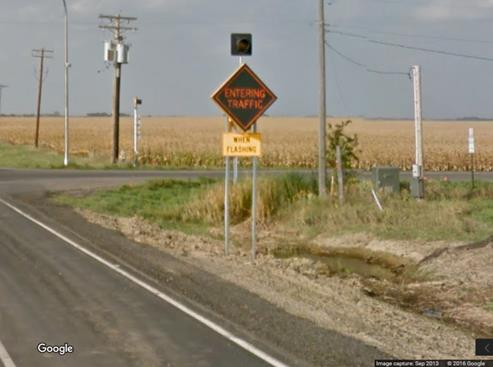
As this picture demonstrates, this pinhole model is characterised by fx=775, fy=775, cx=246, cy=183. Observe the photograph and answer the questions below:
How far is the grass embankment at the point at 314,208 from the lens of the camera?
19406 millimetres

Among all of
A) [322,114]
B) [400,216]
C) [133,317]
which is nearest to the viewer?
[133,317]

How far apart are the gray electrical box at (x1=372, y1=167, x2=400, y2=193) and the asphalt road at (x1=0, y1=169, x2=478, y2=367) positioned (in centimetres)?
946

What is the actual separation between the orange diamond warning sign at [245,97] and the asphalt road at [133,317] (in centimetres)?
310

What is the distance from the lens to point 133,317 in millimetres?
9961

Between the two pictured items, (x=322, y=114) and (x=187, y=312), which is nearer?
(x=187, y=312)

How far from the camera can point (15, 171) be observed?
37719 millimetres

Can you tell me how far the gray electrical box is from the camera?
23.3 meters

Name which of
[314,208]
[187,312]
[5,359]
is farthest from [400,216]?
[5,359]

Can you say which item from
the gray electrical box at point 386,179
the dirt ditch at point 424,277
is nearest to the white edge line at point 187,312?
the dirt ditch at point 424,277

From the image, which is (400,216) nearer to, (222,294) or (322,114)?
(322,114)

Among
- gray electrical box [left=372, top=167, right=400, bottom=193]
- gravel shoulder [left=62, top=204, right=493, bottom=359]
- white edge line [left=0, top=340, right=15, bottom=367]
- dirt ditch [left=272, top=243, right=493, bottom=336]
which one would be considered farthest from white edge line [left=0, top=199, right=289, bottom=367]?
gray electrical box [left=372, top=167, right=400, bottom=193]

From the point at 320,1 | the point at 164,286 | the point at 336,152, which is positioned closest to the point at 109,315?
the point at 164,286

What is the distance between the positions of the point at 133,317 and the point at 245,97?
6442mm

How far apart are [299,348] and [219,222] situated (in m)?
14.1
